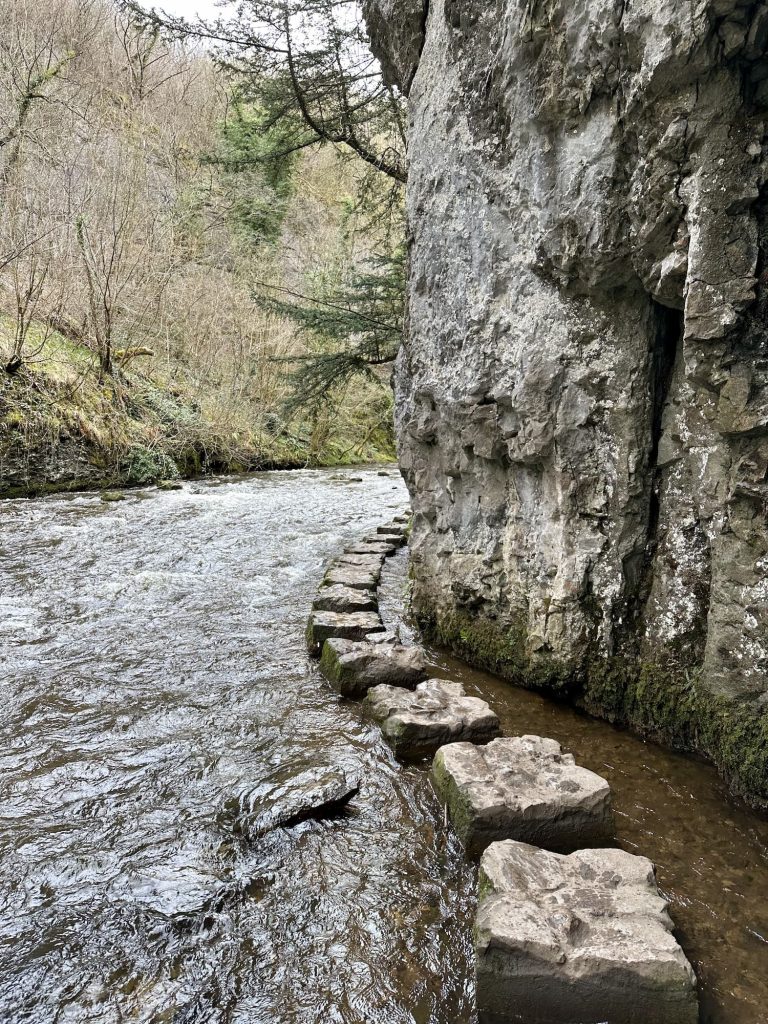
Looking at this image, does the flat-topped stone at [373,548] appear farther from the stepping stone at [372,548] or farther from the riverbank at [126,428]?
the riverbank at [126,428]

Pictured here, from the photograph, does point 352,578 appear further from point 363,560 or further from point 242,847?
point 242,847

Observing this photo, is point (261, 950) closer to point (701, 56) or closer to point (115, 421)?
point (701, 56)

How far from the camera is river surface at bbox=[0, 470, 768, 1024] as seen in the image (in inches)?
71.7

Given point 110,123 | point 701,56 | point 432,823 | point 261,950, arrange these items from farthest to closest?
point 110,123
point 432,823
point 701,56
point 261,950

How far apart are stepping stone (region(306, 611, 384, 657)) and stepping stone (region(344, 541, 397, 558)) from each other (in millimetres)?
2123

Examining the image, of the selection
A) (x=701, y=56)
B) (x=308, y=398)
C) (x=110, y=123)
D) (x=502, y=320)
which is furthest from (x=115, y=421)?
(x=701, y=56)

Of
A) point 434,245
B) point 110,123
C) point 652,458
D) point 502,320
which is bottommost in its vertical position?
point 652,458

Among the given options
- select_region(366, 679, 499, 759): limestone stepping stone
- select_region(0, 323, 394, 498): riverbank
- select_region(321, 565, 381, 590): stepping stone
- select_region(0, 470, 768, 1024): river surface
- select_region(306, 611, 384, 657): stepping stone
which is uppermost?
Result: select_region(0, 323, 394, 498): riverbank

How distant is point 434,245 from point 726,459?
256cm

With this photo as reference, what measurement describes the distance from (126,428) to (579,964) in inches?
430

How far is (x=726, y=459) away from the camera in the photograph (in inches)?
106

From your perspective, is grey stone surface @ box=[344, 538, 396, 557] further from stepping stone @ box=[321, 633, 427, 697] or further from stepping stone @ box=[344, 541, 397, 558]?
stepping stone @ box=[321, 633, 427, 697]

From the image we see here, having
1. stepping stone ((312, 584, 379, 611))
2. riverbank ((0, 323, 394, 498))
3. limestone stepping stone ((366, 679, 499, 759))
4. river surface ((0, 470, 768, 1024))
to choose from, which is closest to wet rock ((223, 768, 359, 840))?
river surface ((0, 470, 768, 1024))

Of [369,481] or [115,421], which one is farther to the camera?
[369,481]
